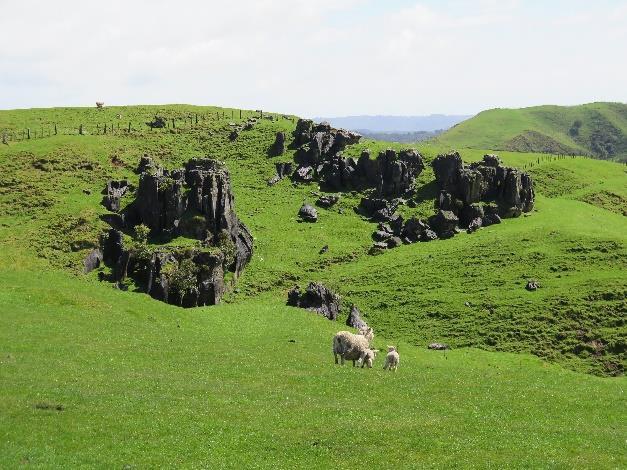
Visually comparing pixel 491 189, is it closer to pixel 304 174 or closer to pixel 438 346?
pixel 304 174

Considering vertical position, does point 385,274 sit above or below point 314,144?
below

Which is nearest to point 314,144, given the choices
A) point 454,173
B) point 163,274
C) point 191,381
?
point 454,173

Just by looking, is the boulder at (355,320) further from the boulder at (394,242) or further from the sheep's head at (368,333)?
the boulder at (394,242)

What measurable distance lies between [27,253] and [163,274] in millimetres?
21717

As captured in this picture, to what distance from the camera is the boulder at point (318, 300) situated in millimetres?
79000

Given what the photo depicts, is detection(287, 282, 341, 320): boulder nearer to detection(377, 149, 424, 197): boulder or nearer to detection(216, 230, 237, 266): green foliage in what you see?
detection(216, 230, 237, 266): green foliage

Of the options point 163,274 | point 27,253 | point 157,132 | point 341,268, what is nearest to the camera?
point 163,274

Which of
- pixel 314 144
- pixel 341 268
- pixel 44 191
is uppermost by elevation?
pixel 314 144

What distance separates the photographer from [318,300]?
261ft

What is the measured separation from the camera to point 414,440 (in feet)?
103

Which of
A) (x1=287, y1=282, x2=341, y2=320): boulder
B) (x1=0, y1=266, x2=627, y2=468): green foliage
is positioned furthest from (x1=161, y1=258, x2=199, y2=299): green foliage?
(x1=0, y1=266, x2=627, y2=468): green foliage

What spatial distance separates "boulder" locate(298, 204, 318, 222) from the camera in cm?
11538

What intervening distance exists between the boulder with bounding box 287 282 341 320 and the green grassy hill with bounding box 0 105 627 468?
349 centimetres

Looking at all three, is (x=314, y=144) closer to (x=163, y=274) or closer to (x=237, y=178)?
(x=237, y=178)
